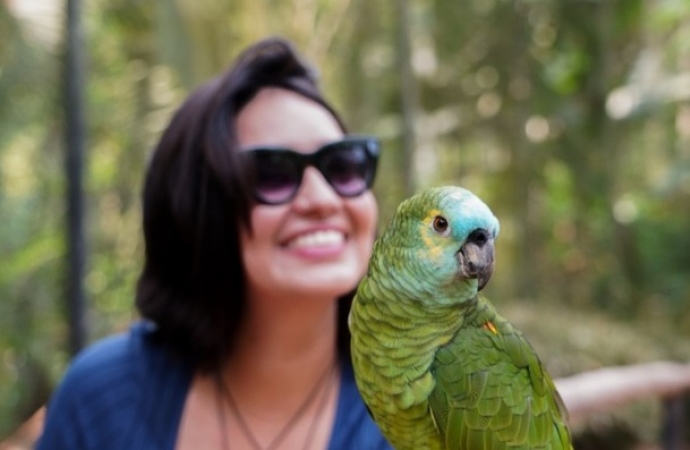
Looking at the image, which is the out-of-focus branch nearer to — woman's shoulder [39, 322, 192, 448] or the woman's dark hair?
the woman's dark hair

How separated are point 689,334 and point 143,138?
297 cm

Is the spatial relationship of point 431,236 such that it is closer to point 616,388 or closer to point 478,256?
point 478,256

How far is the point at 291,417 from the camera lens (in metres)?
0.95

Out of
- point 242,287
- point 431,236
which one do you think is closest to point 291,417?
point 242,287

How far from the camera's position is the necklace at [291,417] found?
36.8 inches

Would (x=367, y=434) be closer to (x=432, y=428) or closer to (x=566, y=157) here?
(x=432, y=428)

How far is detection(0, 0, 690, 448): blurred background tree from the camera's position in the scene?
2449 mm

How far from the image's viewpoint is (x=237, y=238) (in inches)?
37.6

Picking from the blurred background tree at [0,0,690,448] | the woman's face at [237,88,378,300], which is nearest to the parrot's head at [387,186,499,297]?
the woman's face at [237,88,378,300]

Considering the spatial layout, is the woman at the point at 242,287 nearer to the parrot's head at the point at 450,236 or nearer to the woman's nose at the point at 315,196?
the woman's nose at the point at 315,196

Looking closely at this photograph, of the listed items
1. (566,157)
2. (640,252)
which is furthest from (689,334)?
(566,157)

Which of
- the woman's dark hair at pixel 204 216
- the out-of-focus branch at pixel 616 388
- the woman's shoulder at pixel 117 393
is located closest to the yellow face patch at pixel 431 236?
the woman's dark hair at pixel 204 216

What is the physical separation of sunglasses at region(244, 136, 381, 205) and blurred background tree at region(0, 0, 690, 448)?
1.43 meters

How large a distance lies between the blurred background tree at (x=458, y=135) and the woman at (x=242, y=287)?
1.27 m
